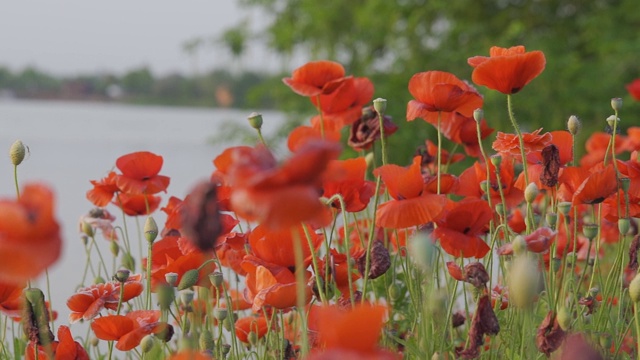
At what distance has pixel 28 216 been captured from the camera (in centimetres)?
48

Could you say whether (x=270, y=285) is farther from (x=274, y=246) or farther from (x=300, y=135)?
(x=300, y=135)

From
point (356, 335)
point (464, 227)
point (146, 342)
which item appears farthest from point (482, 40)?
point (356, 335)

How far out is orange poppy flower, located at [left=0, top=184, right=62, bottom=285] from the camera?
48cm

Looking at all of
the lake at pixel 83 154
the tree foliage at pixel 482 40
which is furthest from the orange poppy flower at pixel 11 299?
the tree foliage at pixel 482 40

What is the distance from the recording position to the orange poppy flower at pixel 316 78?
112 cm

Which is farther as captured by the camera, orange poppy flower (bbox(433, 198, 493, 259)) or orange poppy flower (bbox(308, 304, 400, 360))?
orange poppy flower (bbox(433, 198, 493, 259))

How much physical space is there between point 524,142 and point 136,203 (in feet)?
1.79

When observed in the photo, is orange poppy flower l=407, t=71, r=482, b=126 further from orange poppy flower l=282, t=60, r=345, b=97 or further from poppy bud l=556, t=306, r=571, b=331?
poppy bud l=556, t=306, r=571, b=331

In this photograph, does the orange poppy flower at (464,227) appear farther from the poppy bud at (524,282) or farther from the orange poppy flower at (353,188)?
the poppy bud at (524,282)

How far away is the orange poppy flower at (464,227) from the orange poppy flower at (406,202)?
46 mm

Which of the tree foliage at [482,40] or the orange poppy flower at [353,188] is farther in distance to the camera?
the tree foliage at [482,40]

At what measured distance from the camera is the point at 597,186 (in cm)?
89

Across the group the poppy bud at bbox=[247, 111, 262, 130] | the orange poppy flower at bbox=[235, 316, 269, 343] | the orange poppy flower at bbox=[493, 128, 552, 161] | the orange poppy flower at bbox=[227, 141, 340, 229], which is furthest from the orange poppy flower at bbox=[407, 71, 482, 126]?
the orange poppy flower at bbox=[227, 141, 340, 229]

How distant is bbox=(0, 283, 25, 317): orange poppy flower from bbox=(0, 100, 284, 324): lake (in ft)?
0.15
